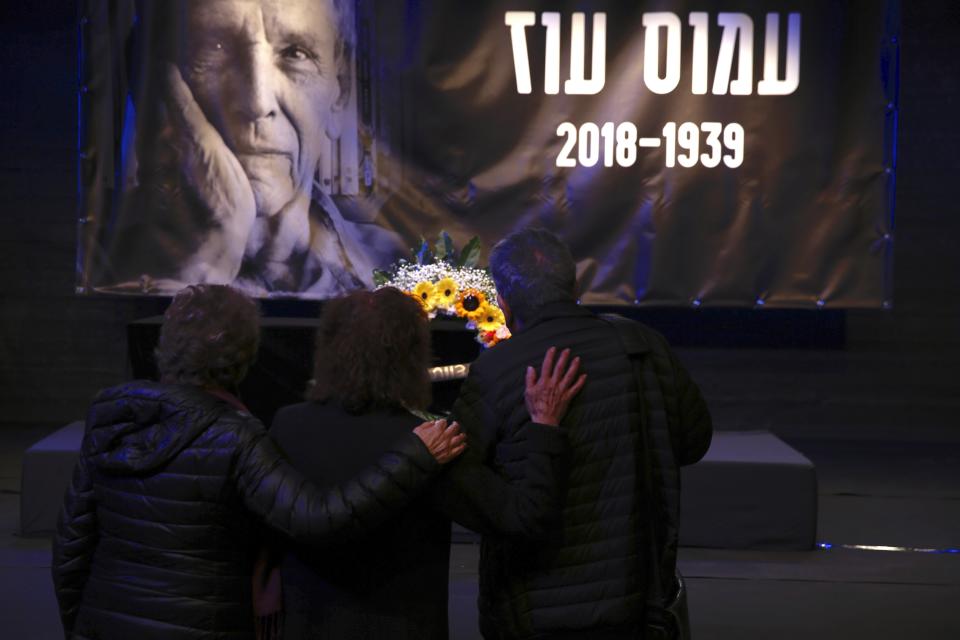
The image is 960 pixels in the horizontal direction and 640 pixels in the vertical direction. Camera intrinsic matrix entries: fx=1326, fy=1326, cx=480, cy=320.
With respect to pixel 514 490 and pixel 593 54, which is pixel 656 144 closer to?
pixel 593 54

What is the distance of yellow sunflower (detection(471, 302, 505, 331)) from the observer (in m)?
4.90

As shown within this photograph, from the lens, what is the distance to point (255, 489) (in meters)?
2.15

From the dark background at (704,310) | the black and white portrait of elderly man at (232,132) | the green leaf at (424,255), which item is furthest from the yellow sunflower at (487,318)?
the dark background at (704,310)

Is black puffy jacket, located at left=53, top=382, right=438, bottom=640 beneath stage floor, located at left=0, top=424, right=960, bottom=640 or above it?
above

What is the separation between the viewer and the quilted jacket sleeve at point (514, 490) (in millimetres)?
2207

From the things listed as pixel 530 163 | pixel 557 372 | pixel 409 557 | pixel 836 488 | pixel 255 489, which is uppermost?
pixel 530 163

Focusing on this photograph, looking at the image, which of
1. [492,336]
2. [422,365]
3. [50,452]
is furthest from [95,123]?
[422,365]

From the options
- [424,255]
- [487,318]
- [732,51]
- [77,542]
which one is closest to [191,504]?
[77,542]

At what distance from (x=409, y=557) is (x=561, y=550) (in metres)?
0.26

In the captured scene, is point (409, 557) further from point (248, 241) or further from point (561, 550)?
point (248, 241)

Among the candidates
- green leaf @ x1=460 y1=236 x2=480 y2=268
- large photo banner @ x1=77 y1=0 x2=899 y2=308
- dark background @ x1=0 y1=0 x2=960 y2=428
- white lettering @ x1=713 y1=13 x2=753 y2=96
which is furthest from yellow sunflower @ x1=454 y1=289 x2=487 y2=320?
dark background @ x1=0 y1=0 x2=960 y2=428

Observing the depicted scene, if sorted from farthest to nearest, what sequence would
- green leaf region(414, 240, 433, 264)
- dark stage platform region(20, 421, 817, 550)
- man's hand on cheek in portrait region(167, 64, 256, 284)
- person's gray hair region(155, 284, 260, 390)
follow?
man's hand on cheek in portrait region(167, 64, 256, 284) < green leaf region(414, 240, 433, 264) < dark stage platform region(20, 421, 817, 550) < person's gray hair region(155, 284, 260, 390)

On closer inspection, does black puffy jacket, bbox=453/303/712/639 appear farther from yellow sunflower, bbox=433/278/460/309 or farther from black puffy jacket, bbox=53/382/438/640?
yellow sunflower, bbox=433/278/460/309

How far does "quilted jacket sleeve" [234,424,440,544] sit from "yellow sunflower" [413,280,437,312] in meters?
2.85
